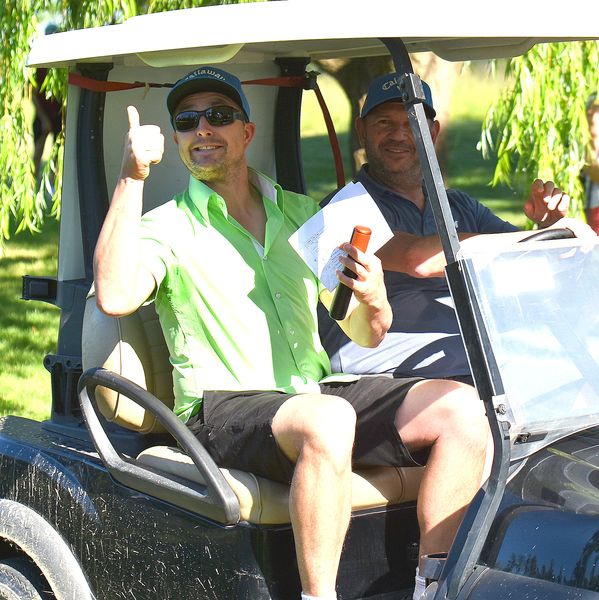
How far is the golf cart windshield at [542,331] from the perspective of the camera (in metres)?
2.11

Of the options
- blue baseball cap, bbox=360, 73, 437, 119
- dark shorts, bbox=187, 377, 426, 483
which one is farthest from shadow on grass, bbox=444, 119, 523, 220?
→ dark shorts, bbox=187, 377, 426, 483

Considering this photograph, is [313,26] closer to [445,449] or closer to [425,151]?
[425,151]

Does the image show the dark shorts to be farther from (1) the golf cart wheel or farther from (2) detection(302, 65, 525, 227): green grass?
(2) detection(302, 65, 525, 227): green grass

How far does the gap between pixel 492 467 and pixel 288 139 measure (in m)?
1.82

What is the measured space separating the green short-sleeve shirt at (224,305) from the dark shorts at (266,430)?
74mm

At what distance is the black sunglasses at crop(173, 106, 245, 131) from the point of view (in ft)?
9.35

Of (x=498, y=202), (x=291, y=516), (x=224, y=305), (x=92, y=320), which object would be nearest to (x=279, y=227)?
(x=224, y=305)

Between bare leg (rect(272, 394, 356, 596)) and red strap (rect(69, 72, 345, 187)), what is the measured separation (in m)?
1.11

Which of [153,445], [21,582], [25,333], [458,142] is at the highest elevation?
[458,142]

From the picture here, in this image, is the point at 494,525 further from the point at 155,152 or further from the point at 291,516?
the point at 155,152

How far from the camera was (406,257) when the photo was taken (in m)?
2.95

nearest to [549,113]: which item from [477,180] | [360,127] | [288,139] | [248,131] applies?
[288,139]

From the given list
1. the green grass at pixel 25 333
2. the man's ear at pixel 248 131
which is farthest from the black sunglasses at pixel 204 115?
the green grass at pixel 25 333

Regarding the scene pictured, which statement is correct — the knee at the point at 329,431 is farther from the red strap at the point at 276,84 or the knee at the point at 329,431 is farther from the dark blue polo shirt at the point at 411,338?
the red strap at the point at 276,84
